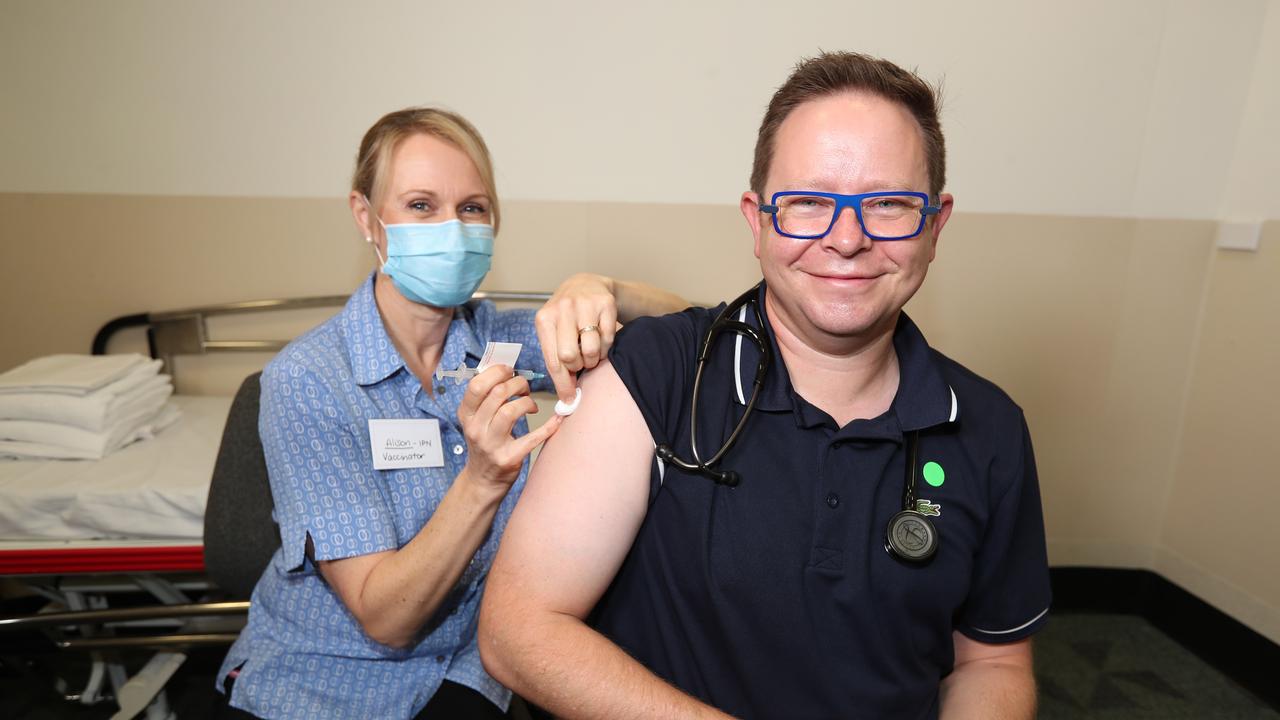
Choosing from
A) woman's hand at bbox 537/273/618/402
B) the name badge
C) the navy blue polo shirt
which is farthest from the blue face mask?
the navy blue polo shirt

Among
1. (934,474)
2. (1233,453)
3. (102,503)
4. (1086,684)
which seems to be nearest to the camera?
(934,474)

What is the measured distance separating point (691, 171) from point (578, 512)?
189 centimetres

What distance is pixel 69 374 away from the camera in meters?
2.18

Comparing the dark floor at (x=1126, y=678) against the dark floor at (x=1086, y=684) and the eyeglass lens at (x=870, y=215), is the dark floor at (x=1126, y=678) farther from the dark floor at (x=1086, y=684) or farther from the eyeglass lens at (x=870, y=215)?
the eyeglass lens at (x=870, y=215)

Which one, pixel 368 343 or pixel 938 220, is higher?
pixel 938 220

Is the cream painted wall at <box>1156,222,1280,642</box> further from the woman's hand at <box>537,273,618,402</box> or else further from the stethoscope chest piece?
the woman's hand at <box>537,273,618,402</box>

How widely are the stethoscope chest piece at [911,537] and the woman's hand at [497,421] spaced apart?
479 mm

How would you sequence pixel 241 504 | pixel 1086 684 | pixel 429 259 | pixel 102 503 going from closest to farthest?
pixel 429 259 → pixel 241 504 → pixel 102 503 → pixel 1086 684

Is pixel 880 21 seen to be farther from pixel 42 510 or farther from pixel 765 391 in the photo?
pixel 42 510

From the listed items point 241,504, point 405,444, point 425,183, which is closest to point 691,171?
point 425,183

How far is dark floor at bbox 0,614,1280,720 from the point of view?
2.20 meters

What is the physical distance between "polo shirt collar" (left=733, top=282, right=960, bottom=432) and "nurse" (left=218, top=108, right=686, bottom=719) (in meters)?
0.20

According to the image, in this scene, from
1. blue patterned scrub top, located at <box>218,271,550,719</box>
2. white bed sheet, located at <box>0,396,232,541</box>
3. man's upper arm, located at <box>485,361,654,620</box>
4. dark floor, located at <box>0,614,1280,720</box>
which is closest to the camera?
man's upper arm, located at <box>485,361,654,620</box>

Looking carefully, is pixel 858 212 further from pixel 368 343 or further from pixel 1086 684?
pixel 1086 684
